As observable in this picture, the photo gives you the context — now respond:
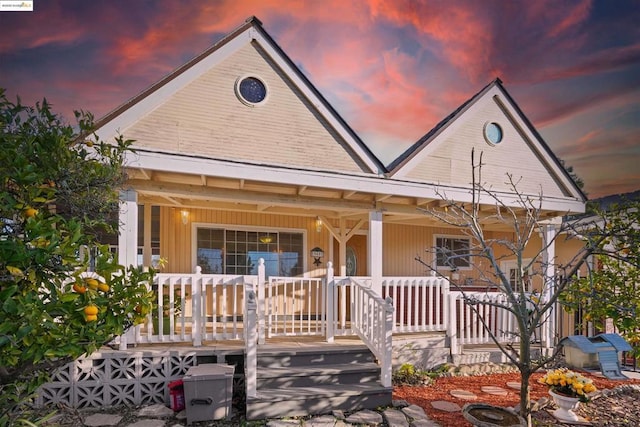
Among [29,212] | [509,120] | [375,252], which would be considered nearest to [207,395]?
[29,212]

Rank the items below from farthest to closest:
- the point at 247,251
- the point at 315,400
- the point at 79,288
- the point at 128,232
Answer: the point at 247,251, the point at 128,232, the point at 315,400, the point at 79,288

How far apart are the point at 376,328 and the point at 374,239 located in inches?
66.7

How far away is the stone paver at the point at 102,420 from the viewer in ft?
13.1

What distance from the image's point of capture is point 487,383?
18.7 feet

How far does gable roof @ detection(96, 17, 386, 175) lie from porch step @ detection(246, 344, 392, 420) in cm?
304

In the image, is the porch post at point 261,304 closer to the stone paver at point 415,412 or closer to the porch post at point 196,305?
the porch post at point 196,305

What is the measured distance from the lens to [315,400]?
170 inches

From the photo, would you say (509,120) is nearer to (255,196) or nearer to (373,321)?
(373,321)

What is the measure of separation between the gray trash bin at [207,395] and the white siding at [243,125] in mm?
2974

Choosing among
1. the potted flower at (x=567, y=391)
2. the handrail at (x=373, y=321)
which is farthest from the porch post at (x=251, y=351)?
the potted flower at (x=567, y=391)

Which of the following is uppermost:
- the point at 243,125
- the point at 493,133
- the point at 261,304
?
the point at 493,133

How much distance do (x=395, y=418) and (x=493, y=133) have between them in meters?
5.77

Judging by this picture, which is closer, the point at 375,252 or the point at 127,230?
the point at 127,230

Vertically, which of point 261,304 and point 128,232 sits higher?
point 128,232
